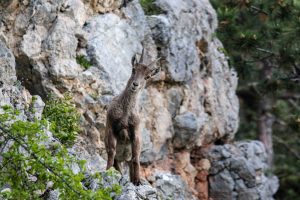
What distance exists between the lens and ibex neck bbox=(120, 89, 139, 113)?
35.9 feet

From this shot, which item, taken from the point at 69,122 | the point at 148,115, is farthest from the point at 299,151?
the point at 69,122

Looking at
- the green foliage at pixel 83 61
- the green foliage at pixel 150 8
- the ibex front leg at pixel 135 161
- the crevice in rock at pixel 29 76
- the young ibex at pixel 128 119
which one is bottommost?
the ibex front leg at pixel 135 161

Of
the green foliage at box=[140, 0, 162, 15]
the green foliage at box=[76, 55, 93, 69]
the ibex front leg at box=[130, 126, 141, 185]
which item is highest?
the green foliage at box=[140, 0, 162, 15]

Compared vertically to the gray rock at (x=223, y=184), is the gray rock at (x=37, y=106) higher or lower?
higher

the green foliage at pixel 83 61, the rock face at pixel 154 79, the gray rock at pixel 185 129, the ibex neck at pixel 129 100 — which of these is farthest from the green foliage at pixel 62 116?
the gray rock at pixel 185 129

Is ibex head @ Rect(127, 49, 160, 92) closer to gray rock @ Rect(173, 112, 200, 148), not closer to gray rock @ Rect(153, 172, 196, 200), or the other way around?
gray rock @ Rect(153, 172, 196, 200)

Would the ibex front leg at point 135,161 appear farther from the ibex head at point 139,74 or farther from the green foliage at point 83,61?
the green foliage at point 83,61

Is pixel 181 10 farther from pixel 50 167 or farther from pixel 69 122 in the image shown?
pixel 50 167

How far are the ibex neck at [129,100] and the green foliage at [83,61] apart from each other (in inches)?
86.1

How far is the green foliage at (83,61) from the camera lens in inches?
510

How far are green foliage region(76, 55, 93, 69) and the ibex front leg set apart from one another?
8.41 ft

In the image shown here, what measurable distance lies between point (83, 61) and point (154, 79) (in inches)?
77.7

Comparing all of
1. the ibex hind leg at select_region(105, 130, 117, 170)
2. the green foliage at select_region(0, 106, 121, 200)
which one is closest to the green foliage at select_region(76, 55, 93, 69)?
the ibex hind leg at select_region(105, 130, 117, 170)

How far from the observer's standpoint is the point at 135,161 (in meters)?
10.7
